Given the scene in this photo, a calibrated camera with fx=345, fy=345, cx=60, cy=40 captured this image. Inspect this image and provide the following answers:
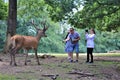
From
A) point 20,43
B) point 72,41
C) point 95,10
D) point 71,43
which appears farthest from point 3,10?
point 20,43

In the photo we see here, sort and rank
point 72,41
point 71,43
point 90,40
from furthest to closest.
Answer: point 71,43 < point 72,41 < point 90,40

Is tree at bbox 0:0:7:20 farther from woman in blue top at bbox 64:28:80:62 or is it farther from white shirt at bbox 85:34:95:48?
white shirt at bbox 85:34:95:48

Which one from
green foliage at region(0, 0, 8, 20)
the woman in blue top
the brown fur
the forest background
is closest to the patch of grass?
the brown fur

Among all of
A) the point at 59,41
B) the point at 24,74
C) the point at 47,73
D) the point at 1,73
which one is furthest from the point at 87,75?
the point at 59,41

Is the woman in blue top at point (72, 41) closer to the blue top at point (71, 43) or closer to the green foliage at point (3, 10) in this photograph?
the blue top at point (71, 43)

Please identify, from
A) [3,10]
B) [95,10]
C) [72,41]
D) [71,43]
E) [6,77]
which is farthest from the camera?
[3,10]

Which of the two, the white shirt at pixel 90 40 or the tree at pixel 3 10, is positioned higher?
the tree at pixel 3 10

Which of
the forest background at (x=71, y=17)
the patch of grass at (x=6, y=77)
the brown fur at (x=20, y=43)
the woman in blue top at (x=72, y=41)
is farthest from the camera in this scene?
the woman in blue top at (x=72, y=41)

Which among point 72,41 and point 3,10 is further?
point 3,10

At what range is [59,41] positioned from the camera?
55.6 meters

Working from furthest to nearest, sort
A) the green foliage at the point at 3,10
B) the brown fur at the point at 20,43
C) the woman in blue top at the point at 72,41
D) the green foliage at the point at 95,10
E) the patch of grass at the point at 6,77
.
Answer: the green foliage at the point at 3,10 < the woman in blue top at the point at 72,41 < the green foliage at the point at 95,10 < the brown fur at the point at 20,43 < the patch of grass at the point at 6,77

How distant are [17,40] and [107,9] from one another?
486cm

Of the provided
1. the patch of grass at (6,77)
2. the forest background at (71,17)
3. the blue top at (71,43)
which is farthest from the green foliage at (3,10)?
the patch of grass at (6,77)

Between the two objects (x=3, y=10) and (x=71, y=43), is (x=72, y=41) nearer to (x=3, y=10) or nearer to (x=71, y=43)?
(x=71, y=43)
